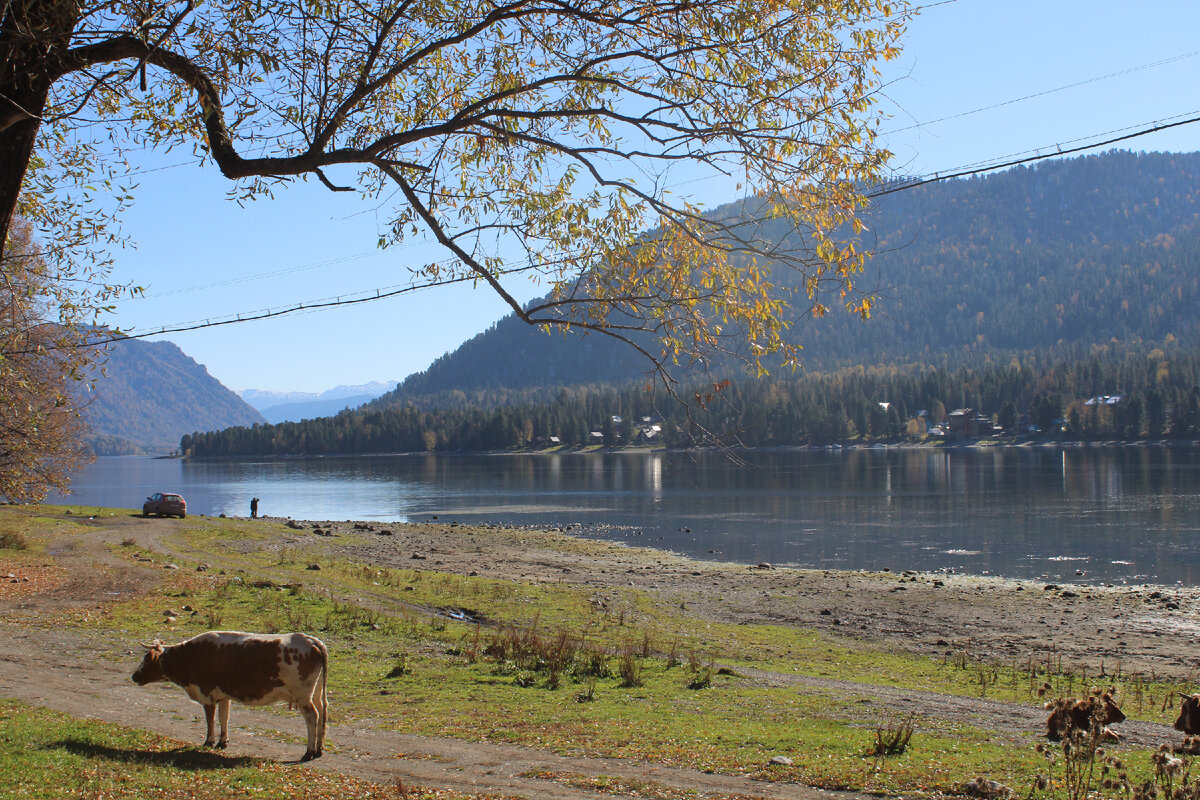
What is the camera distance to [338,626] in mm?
18156

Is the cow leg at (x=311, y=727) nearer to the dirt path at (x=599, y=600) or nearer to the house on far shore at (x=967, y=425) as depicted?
the dirt path at (x=599, y=600)

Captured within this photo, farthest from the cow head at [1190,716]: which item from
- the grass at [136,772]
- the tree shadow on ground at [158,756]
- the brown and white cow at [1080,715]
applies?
the tree shadow on ground at [158,756]

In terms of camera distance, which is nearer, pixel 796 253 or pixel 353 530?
pixel 796 253

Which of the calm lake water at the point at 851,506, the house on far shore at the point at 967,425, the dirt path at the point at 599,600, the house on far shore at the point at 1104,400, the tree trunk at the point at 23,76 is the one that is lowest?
the calm lake water at the point at 851,506

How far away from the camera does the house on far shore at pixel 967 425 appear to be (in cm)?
18038

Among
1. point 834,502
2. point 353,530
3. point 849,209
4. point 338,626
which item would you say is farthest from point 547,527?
point 849,209

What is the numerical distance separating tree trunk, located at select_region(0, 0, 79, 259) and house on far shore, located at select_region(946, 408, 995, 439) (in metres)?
190

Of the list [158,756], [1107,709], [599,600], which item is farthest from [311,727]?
[599,600]

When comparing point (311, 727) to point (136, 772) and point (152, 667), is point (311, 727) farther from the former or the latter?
point (152, 667)

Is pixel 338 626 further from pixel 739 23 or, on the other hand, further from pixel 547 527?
pixel 547 527

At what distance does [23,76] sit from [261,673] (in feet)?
19.9

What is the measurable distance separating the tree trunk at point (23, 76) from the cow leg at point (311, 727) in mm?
5289

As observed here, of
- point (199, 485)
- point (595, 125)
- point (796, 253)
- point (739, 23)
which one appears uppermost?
point (739, 23)

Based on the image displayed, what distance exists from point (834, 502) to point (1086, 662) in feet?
163
